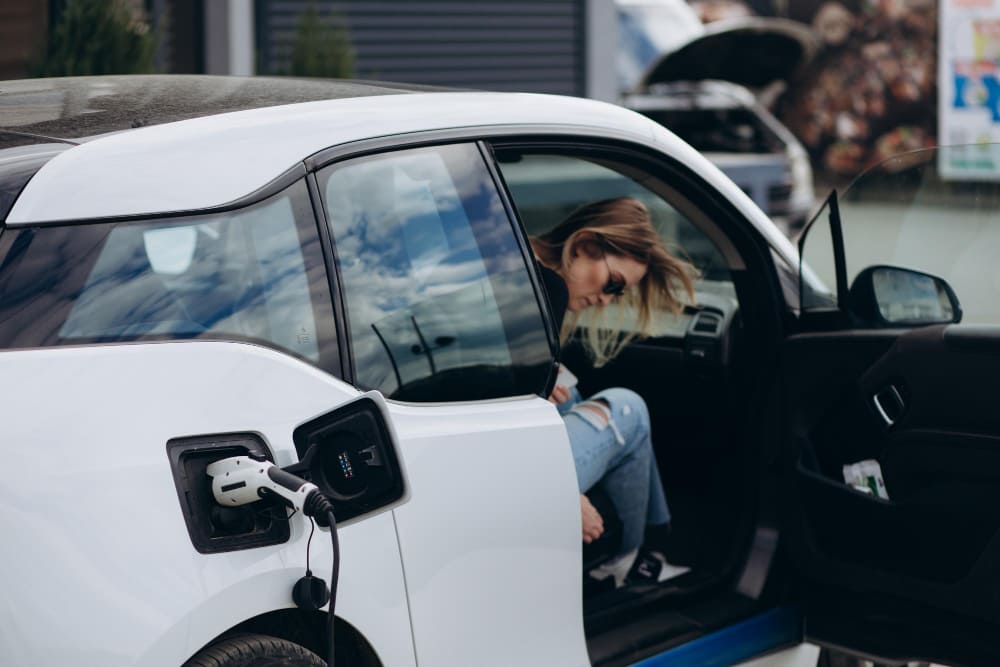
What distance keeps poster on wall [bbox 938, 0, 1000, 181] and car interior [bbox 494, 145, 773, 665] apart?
964 centimetres

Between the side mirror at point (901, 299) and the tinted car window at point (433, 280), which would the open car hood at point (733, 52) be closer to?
the side mirror at point (901, 299)

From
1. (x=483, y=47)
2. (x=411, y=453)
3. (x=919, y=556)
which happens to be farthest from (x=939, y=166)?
(x=483, y=47)

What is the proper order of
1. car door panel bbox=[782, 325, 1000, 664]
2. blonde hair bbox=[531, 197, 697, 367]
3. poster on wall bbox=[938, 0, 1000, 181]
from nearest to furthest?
1. car door panel bbox=[782, 325, 1000, 664]
2. blonde hair bbox=[531, 197, 697, 367]
3. poster on wall bbox=[938, 0, 1000, 181]

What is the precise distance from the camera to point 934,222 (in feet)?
9.78

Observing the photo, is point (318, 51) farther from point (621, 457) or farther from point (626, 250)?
point (621, 457)

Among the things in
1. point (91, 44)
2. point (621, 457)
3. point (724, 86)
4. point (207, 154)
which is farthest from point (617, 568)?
point (724, 86)

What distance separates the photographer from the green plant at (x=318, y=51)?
9.02 meters

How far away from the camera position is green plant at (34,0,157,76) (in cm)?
696

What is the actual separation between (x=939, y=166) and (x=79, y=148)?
1.93 m

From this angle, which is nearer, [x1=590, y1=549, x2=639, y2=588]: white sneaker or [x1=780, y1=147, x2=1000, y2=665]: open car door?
[x1=780, y1=147, x2=1000, y2=665]: open car door

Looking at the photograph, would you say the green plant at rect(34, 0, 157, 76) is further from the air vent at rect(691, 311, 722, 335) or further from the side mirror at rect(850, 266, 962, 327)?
the side mirror at rect(850, 266, 962, 327)

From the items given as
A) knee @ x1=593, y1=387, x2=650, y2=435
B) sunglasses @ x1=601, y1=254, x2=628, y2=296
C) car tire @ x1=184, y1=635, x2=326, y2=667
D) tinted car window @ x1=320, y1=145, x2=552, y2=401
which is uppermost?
tinted car window @ x1=320, y1=145, x2=552, y2=401

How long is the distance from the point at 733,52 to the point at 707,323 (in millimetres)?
9767

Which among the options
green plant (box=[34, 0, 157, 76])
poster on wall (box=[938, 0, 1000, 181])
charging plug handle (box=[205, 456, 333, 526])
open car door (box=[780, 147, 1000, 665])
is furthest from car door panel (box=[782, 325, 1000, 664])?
poster on wall (box=[938, 0, 1000, 181])
